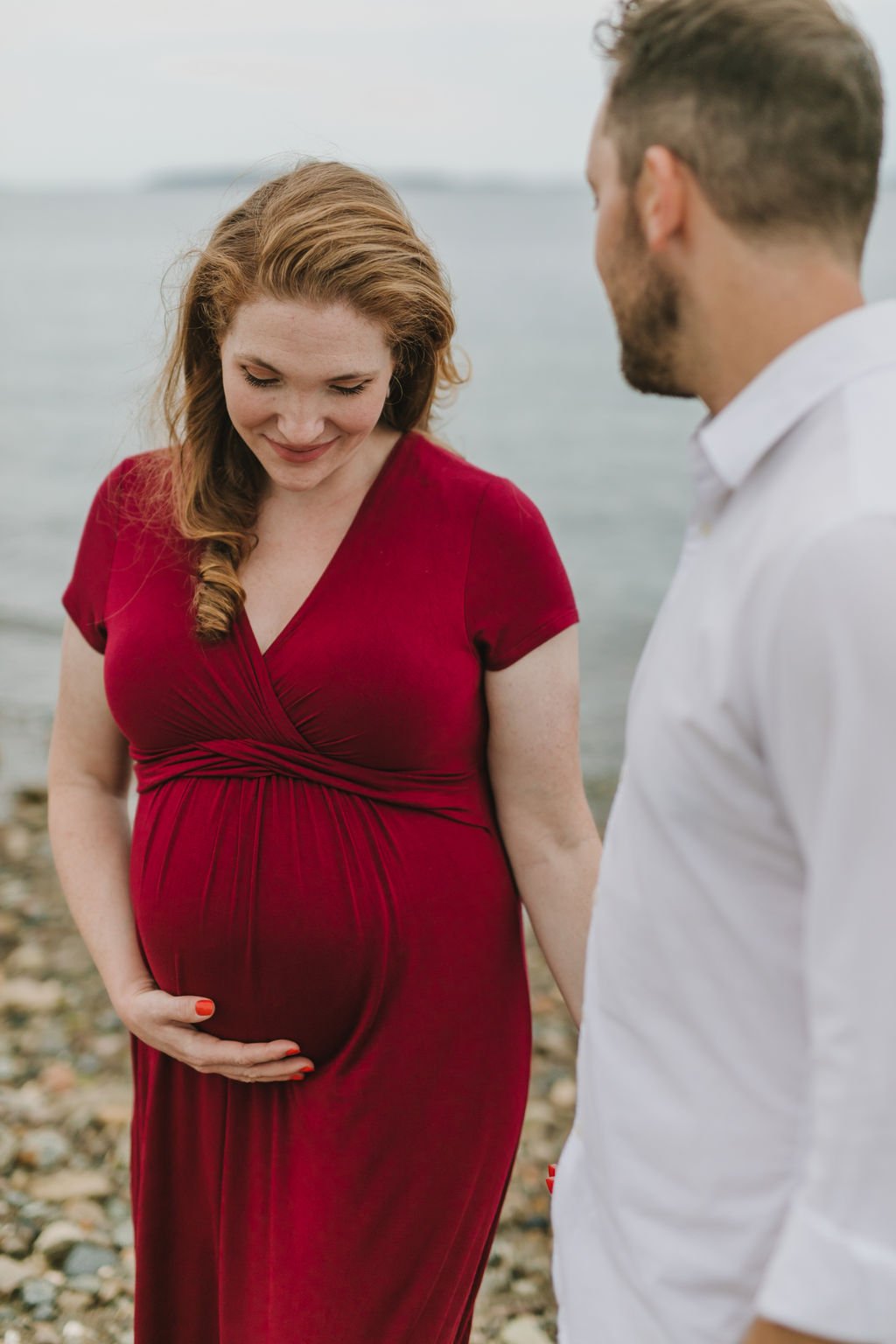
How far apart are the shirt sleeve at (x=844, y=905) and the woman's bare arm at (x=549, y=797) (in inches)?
44.8

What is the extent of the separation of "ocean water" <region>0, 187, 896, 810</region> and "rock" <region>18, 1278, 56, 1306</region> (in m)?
2.03

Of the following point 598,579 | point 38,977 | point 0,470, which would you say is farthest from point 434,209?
point 38,977

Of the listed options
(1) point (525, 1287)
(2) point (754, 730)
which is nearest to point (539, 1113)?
(1) point (525, 1287)

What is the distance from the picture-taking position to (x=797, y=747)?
1210 millimetres

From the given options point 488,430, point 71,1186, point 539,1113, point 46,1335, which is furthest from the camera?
point 488,430

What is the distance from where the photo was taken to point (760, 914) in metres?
1.36

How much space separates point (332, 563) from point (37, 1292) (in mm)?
2111

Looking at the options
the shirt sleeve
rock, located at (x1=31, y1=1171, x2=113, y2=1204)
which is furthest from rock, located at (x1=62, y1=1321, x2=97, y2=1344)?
the shirt sleeve

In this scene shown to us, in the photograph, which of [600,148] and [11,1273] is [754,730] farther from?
[11,1273]

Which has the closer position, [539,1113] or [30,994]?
[539,1113]

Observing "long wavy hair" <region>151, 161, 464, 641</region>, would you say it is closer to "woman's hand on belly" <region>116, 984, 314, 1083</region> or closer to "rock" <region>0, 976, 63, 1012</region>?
"woman's hand on belly" <region>116, 984, 314, 1083</region>

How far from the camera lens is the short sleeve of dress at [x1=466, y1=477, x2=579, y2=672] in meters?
2.36

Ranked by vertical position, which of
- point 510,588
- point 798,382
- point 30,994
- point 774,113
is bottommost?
point 30,994

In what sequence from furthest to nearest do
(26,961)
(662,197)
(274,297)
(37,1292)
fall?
1. (26,961)
2. (37,1292)
3. (274,297)
4. (662,197)
